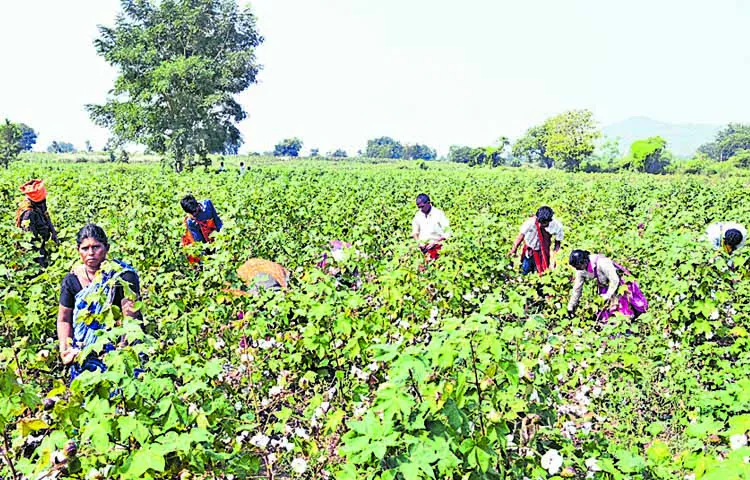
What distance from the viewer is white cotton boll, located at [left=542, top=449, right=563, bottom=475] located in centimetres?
226

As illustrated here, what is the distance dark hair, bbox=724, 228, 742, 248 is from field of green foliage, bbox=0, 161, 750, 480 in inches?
9.2

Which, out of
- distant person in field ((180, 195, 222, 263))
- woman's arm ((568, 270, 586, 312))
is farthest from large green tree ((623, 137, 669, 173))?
distant person in field ((180, 195, 222, 263))

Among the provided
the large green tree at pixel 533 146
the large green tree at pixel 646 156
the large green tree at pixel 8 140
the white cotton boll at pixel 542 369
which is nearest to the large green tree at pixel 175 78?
the large green tree at pixel 8 140

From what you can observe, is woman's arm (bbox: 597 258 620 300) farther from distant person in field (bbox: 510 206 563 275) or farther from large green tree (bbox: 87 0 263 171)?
large green tree (bbox: 87 0 263 171)

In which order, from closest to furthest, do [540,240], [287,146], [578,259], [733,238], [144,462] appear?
[144,462]
[578,259]
[733,238]
[540,240]
[287,146]

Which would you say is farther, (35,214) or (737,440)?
(35,214)

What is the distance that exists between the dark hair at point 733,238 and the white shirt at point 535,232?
153 centimetres

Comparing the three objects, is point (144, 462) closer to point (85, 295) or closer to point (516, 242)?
point (85, 295)

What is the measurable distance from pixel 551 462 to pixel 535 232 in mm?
4308

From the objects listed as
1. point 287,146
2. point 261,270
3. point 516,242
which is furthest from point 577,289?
point 287,146

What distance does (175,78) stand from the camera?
33.9 m

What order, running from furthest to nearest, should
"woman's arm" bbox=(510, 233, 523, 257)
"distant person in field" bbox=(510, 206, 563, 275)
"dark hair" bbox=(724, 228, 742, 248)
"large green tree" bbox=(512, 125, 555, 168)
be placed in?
"large green tree" bbox=(512, 125, 555, 168)
"woman's arm" bbox=(510, 233, 523, 257)
"distant person in field" bbox=(510, 206, 563, 275)
"dark hair" bbox=(724, 228, 742, 248)

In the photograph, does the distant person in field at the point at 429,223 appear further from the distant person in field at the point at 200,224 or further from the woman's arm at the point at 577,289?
the distant person in field at the point at 200,224

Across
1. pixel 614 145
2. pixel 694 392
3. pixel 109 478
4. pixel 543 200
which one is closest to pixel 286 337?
pixel 109 478
